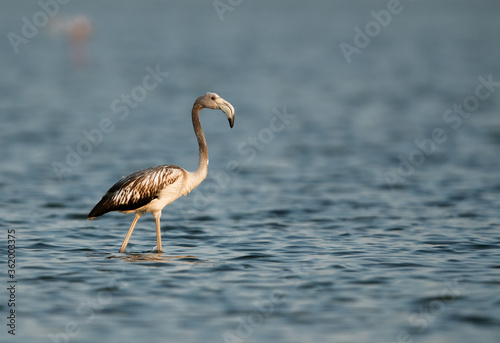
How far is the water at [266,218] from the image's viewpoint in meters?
9.26

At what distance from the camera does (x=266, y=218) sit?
1512 cm

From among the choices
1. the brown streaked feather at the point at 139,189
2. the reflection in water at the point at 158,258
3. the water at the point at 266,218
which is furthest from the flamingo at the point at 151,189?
the water at the point at 266,218

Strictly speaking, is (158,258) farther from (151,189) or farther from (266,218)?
(266,218)

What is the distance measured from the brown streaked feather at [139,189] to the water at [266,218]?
78cm

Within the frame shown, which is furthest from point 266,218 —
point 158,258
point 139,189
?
point 139,189

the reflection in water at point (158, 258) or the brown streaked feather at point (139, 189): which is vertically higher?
the brown streaked feather at point (139, 189)

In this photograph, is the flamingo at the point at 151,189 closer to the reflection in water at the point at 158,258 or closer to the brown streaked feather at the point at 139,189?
the brown streaked feather at the point at 139,189

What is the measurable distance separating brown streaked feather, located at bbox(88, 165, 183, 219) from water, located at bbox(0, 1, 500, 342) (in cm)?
78

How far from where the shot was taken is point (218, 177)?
19344mm

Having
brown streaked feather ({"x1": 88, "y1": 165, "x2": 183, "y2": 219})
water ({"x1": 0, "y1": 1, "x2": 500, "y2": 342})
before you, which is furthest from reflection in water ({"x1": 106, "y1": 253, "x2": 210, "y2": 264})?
brown streaked feather ({"x1": 88, "y1": 165, "x2": 183, "y2": 219})

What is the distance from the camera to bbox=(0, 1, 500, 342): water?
9258 mm

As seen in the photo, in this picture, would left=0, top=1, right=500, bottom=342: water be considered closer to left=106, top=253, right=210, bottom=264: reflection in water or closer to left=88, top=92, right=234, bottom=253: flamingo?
left=106, top=253, right=210, bottom=264: reflection in water

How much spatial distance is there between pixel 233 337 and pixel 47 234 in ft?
19.1

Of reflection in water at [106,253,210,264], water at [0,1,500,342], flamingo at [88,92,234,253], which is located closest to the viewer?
water at [0,1,500,342]
